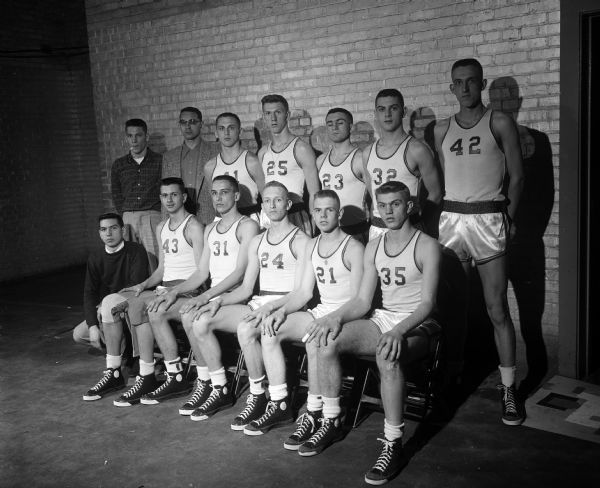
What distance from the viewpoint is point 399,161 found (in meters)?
5.04

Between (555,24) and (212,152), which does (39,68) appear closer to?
(212,152)

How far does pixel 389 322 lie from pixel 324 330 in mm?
473

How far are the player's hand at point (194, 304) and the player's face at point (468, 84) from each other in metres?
2.52

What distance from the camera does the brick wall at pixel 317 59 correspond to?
5203 mm

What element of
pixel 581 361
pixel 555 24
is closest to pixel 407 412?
pixel 581 361

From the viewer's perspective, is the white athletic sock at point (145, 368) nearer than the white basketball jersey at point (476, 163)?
No

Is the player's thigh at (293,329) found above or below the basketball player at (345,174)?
below

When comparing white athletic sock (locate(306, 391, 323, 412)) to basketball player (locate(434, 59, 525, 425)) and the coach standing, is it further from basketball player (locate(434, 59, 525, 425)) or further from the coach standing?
A: the coach standing

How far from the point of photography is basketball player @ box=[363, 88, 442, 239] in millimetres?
5023

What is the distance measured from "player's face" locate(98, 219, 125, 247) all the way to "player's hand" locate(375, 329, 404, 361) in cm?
298

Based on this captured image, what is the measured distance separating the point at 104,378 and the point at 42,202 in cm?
664

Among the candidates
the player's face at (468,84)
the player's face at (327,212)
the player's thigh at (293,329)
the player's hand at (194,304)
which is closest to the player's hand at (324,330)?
the player's thigh at (293,329)

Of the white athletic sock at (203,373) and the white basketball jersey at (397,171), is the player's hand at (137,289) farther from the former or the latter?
the white basketball jersey at (397,171)

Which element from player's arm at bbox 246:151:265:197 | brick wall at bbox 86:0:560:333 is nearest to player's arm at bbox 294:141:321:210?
player's arm at bbox 246:151:265:197
